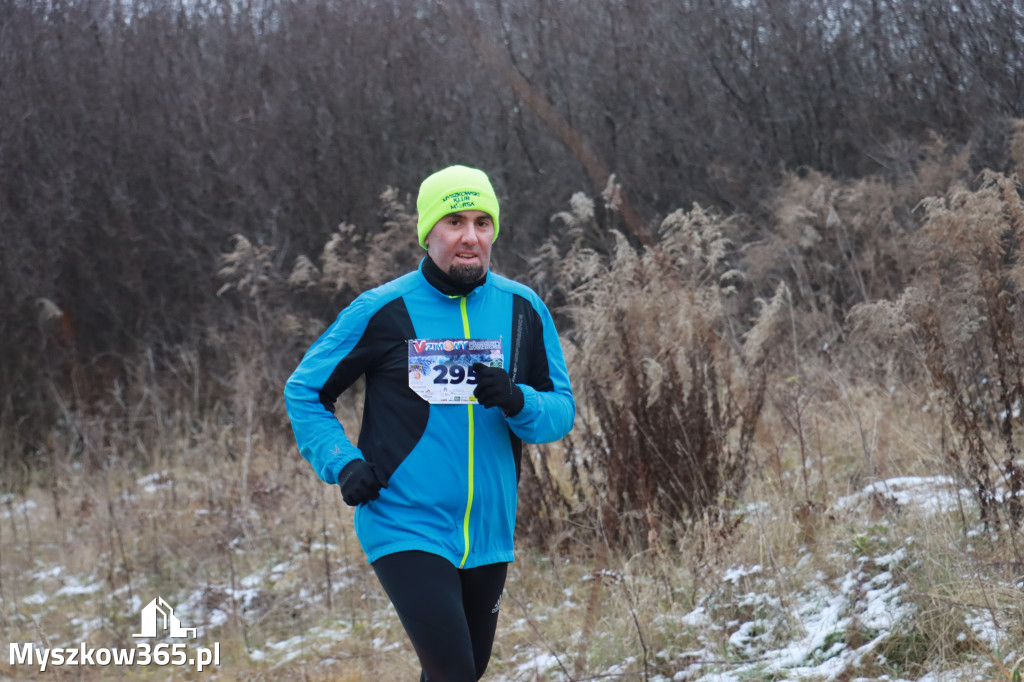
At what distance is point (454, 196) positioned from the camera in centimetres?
280

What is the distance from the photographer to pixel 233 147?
42.3 feet

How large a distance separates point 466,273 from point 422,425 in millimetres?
446

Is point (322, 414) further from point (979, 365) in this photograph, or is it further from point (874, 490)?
point (979, 365)

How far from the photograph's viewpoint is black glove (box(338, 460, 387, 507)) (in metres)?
2.53

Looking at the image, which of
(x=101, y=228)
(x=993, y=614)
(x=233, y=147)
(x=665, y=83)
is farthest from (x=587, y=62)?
(x=993, y=614)

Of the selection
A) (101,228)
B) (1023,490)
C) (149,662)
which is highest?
(101,228)

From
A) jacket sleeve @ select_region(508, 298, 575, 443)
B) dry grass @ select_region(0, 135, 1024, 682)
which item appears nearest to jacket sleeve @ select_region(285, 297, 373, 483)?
jacket sleeve @ select_region(508, 298, 575, 443)

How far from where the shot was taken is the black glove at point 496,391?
103 inches

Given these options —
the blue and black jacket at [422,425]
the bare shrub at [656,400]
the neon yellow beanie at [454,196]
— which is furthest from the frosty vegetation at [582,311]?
the neon yellow beanie at [454,196]

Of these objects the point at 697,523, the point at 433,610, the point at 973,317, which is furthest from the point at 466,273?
the point at 973,317

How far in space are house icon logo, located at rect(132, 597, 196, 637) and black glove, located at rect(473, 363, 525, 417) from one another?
3.54 meters

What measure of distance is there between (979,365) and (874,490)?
2.65ft

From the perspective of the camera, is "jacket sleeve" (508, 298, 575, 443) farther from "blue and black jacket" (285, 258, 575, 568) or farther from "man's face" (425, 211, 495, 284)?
"man's face" (425, 211, 495, 284)

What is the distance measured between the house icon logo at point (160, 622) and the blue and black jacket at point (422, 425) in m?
3.27
